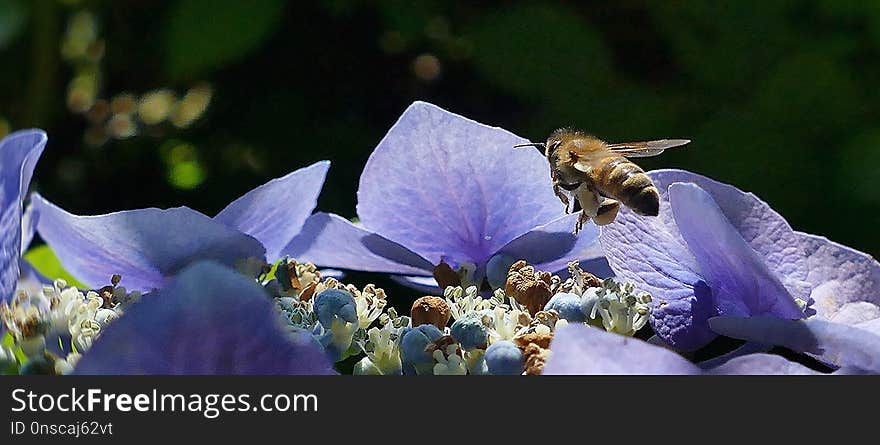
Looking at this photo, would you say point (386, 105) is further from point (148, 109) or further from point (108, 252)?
point (108, 252)

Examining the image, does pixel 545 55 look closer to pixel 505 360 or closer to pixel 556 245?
pixel 556 245

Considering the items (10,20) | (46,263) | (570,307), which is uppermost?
(570,307)

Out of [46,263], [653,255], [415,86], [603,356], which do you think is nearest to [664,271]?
[653,255]

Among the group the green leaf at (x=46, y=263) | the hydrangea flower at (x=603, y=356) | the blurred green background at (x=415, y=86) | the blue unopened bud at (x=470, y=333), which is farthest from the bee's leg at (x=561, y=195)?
the blurred green background at (x=415, y=86)

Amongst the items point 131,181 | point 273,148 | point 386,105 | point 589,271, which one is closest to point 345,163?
point 273,148

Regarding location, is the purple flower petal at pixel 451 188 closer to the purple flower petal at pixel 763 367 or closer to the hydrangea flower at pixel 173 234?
the hydrangea flower at pixel 173 234

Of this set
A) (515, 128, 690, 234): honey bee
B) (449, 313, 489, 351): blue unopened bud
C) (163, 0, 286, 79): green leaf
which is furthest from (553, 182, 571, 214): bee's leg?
(163, 0, 286, 79): green leaf
